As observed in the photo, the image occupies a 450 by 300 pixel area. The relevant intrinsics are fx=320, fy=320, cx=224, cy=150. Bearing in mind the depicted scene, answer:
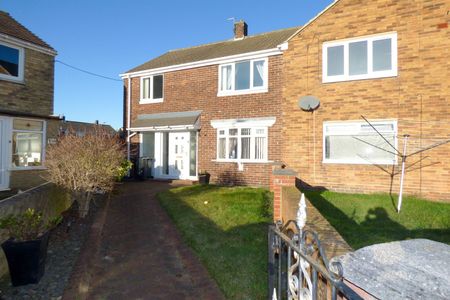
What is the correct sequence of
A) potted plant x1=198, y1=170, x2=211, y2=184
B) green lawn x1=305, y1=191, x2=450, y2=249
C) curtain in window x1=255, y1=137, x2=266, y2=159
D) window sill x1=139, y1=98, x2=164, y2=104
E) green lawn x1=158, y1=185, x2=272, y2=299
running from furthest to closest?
1. window sill x1=139, y1=98, x2=164, y2=104
2. potted plant x1=198, y1=170, x2=211, y2=184
3. curtain in window x1=255, y1=137, x2=266, y2=159
4. green lawn x1=305, y1=191, x2=450, y2=249
5. green lawn x1=158, y1=185, x2=272, y2=299

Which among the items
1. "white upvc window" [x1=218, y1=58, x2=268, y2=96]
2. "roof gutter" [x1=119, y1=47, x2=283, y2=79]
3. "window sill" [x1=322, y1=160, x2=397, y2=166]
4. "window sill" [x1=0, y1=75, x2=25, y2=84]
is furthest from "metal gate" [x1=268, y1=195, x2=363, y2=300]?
"window sill" [x1=0, y1=75, x2=25, y2=84]

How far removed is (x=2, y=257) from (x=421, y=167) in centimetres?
1074

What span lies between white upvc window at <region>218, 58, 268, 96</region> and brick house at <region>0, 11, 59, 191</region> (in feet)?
24.0

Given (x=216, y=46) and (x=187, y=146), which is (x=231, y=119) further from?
(x=216, y=46)

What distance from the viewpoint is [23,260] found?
4492mm

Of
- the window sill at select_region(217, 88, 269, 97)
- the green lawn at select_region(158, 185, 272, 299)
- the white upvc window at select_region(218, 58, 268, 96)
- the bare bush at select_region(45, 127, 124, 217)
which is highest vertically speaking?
the white upvc window at select_region(218, 58, 268, 96)

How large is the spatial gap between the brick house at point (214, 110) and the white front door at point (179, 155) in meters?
0.05

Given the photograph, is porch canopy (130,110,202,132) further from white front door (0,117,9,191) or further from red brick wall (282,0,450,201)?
white front door (0,117,9,191)

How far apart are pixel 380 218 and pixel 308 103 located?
5.07 m

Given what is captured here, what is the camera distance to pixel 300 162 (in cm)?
1155

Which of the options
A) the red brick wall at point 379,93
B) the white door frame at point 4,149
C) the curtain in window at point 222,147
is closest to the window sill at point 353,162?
the red brick wall at point 379,93

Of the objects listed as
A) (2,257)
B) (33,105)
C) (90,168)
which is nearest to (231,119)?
(90,168)

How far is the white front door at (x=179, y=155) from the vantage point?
49.5ft

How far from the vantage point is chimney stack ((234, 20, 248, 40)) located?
1708cm
